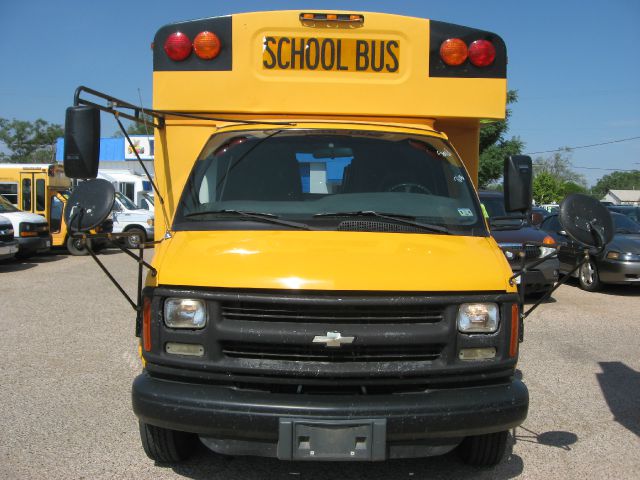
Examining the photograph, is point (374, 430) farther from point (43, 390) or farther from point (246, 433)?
point (43, 390)

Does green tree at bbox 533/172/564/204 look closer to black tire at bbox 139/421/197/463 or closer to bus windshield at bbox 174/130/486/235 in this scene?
bus windshield at bbox 174/130/486/235

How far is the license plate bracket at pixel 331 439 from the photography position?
3.11 m

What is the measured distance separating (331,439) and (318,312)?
0.62 m

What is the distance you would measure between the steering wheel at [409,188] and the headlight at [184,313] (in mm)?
1668

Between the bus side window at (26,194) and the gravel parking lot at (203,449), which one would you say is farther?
the bus side window at (26,194)

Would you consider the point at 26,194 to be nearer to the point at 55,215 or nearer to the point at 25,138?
the point at 55,215

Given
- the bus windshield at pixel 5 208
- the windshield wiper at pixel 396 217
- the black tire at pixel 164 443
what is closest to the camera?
the black tire at pixel 164 443

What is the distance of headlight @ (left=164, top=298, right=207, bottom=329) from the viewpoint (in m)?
3.28

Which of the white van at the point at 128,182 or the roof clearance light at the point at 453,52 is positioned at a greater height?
the roof clearance light at the point at 453,52

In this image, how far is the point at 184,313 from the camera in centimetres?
330

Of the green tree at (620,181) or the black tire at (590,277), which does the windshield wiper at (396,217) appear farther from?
the green tree at (620,181)

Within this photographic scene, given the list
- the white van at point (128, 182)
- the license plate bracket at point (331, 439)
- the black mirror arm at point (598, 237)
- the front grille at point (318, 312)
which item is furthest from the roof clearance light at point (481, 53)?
the white van at point (128, 182)

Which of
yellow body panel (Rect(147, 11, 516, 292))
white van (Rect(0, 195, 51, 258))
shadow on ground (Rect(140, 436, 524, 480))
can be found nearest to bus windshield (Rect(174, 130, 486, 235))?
yellow body panel (Rect(147, 11, 516, 292))

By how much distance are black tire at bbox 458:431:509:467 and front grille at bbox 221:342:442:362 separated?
859 millimetres
